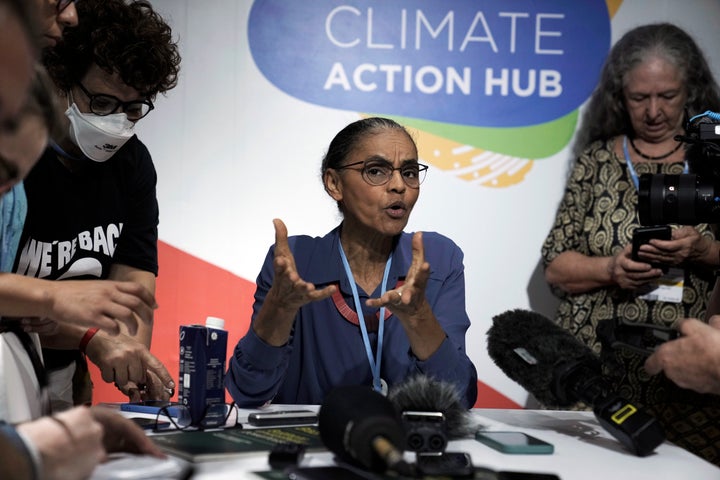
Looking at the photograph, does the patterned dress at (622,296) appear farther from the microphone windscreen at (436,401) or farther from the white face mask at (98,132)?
the white face mask at (98,132)

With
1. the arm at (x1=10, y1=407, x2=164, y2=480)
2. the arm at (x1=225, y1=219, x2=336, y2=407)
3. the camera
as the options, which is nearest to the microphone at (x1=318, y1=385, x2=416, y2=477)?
the camera

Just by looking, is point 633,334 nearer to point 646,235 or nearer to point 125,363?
point 646,235

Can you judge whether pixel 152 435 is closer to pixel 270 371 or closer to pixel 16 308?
pixel 16 308

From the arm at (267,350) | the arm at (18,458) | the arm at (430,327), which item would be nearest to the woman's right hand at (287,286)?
the arm at (267,350)

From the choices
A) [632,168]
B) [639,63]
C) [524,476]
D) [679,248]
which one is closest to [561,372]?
[524,476]

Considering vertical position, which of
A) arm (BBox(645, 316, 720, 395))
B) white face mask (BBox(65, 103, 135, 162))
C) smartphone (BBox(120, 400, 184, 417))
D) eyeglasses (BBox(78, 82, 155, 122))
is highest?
eyeglasses (BBox(78, 82, 155, 122))

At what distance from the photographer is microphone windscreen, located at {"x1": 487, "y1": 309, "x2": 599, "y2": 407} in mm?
1872

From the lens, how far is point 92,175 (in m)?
2.56

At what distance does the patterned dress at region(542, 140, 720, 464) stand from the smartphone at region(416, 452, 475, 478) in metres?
1.67

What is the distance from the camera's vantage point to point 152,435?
1.73 metres

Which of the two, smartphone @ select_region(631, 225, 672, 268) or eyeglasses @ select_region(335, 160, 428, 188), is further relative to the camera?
smartphone @ select_region(631, 225, 672, 268)

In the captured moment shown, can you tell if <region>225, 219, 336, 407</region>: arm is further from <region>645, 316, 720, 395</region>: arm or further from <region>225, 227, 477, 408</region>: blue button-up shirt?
<region>645, 316, 720, 395</region>: arm

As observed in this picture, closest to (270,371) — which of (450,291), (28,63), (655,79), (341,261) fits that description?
(341,261)

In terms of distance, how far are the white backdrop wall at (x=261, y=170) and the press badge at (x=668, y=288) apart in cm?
83
